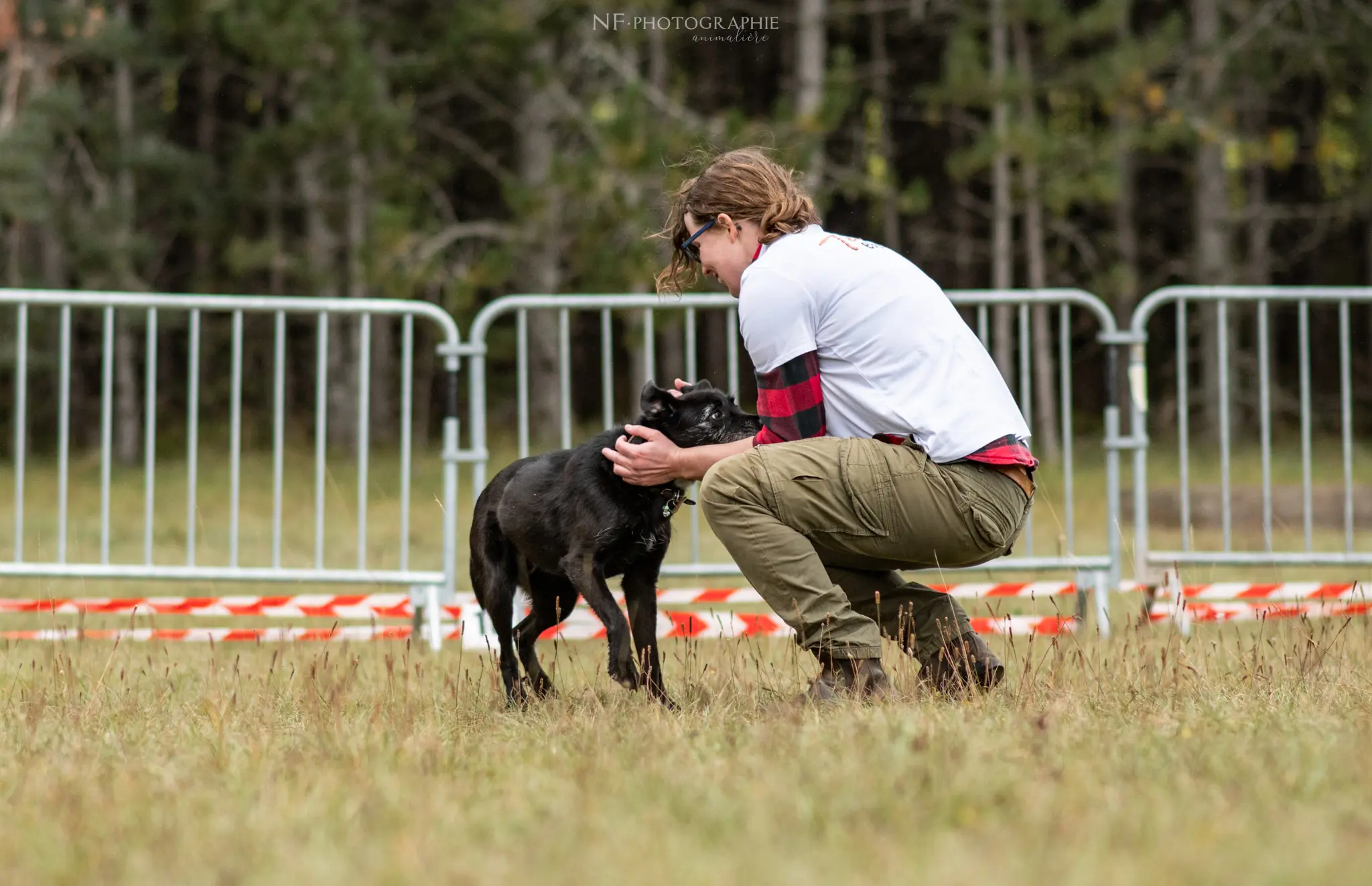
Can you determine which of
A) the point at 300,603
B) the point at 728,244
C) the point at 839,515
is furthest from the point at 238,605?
the point at 839,515

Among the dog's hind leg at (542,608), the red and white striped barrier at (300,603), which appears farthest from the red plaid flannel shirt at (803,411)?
the red and white striped barrier at (300,603)

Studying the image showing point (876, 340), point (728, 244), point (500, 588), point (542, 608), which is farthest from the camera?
point (542, 608)

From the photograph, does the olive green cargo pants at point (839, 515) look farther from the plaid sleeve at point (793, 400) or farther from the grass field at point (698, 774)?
the grass field at point (698, 774)

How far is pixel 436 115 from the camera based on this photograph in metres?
22.9

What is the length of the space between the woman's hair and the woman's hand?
0.61 m

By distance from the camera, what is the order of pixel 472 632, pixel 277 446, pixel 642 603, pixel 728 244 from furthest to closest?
pixel 277 446
pixel 472 632
pixel 642 603
pixel 728 244

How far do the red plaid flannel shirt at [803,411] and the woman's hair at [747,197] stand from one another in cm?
44

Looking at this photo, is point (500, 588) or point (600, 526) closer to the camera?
point (600, 526)

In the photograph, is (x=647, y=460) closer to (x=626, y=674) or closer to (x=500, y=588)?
(x=626, y=674)

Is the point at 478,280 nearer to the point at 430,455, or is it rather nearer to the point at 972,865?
the point at 430,455

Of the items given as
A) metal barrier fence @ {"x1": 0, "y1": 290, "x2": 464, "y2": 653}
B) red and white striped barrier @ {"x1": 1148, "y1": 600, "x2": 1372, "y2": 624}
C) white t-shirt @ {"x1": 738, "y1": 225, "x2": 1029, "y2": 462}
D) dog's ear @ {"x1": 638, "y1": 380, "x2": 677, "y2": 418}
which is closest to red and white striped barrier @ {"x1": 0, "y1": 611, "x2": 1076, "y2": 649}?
metal barrier fence @ {"x1": 0, "y1": 290, "x2": 464, "y2": 653}

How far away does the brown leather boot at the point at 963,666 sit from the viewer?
14.3 feet

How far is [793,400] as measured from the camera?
4.30 m

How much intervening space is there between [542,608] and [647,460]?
87 cm
